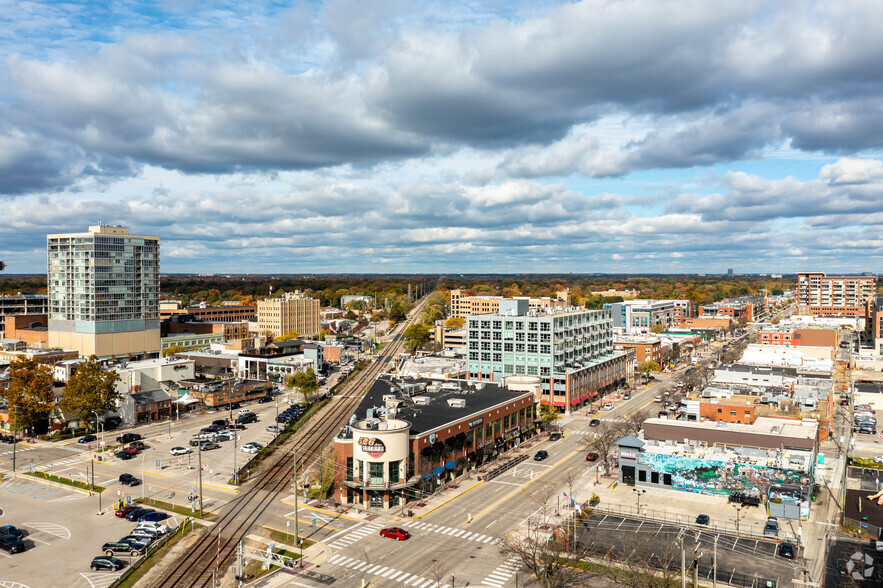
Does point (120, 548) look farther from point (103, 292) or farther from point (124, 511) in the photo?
point (103, 292)

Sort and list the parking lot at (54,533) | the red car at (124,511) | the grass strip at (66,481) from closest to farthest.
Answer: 1. the parking lot at (54,533)
2. the red car at (124,511)
3. the grass strip at (66,481)

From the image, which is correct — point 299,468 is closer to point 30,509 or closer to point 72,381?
point 30,509

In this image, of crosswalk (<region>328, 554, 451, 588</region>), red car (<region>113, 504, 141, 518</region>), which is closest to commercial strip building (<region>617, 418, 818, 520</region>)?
crosswalk (<region>328, 554, 451, 588</region>)

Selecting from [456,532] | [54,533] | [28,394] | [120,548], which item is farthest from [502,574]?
[28,394]

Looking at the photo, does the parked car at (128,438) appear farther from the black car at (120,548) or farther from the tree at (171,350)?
the tree at (171,350)

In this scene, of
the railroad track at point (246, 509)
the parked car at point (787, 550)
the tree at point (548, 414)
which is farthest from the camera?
the tree at point (548, 414)

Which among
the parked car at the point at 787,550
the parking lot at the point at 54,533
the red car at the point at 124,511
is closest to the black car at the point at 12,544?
the parking lot at the point at 54,533

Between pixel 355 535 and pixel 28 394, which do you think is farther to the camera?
pixel 28 394

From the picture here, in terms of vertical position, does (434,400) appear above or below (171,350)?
below
